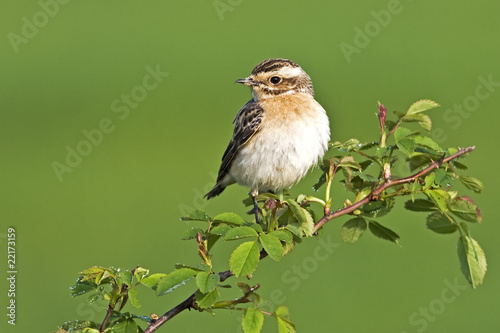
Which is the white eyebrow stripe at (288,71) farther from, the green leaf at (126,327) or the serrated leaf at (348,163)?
the green leaf at (126,327)

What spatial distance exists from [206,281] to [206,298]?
62 mm

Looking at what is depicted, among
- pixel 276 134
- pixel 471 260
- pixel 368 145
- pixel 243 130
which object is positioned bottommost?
pixel 471 260

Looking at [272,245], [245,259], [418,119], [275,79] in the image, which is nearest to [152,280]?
[245,259]

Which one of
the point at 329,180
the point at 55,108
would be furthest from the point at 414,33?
the point at 329,180

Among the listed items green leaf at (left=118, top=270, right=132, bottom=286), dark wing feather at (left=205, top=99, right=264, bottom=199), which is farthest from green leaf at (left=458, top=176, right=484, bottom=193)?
dark wing feather at (left=205, top=99, right=264, bottom=199)

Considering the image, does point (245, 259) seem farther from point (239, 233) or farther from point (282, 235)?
point (282, 235)

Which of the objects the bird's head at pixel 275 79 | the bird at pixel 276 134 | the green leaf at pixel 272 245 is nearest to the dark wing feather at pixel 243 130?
the bird at pixel 276 134

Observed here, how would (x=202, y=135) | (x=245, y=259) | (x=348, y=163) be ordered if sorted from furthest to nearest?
(x=202, y=135)
(x=348, y=163)
(x=245, y=259)

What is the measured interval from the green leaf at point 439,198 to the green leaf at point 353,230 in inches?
13.7

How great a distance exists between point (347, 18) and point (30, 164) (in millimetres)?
8614

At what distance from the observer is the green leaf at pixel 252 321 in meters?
2.68

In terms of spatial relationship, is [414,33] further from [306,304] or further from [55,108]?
[306,304]

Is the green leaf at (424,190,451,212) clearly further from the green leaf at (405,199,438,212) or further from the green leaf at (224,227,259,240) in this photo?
the green leaf at (224,227,259,240)

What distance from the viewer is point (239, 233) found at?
2.86 m
